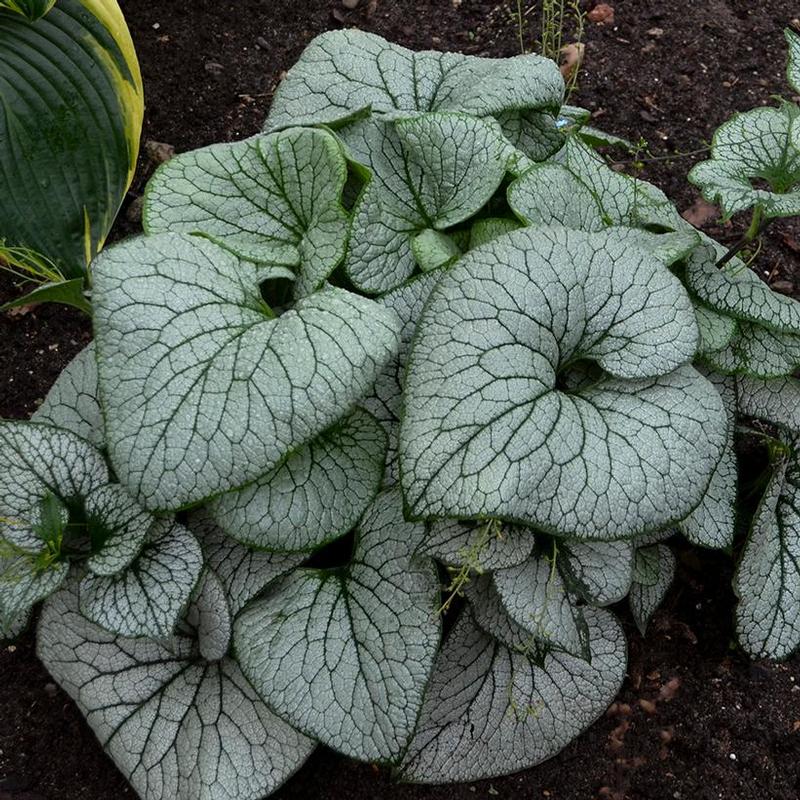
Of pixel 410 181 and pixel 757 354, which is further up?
pixel 410 181

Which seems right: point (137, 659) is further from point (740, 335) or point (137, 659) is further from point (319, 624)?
point (740, 335)

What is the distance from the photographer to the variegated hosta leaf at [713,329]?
5.49 ft

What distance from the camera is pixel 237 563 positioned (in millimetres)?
1636

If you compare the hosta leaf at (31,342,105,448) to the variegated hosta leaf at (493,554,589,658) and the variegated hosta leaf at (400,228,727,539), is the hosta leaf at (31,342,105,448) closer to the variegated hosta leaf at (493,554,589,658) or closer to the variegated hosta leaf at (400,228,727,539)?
the variegated hosta leaf at (400,228,727,539)

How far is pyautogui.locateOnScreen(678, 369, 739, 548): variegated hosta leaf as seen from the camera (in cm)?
170

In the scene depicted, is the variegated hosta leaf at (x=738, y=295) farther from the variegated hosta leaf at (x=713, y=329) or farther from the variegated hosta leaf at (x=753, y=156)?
the variegated hosta leaf at (x=753, y=156)

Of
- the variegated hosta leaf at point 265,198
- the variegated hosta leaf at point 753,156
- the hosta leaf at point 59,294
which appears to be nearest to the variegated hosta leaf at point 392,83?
the variegated hosta leaf at point 265,198

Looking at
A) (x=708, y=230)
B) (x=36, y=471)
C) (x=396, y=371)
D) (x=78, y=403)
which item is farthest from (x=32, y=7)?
(x=708, y=230)

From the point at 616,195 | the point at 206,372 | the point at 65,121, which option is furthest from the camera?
the point at 65,121

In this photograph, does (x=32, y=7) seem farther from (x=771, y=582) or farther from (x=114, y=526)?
(x=771, y=582)

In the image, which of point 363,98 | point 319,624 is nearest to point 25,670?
point 319,624

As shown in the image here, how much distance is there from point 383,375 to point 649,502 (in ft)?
1.68

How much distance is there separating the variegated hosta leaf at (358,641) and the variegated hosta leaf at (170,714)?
15 cm

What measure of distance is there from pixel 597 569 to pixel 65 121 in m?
1.64
